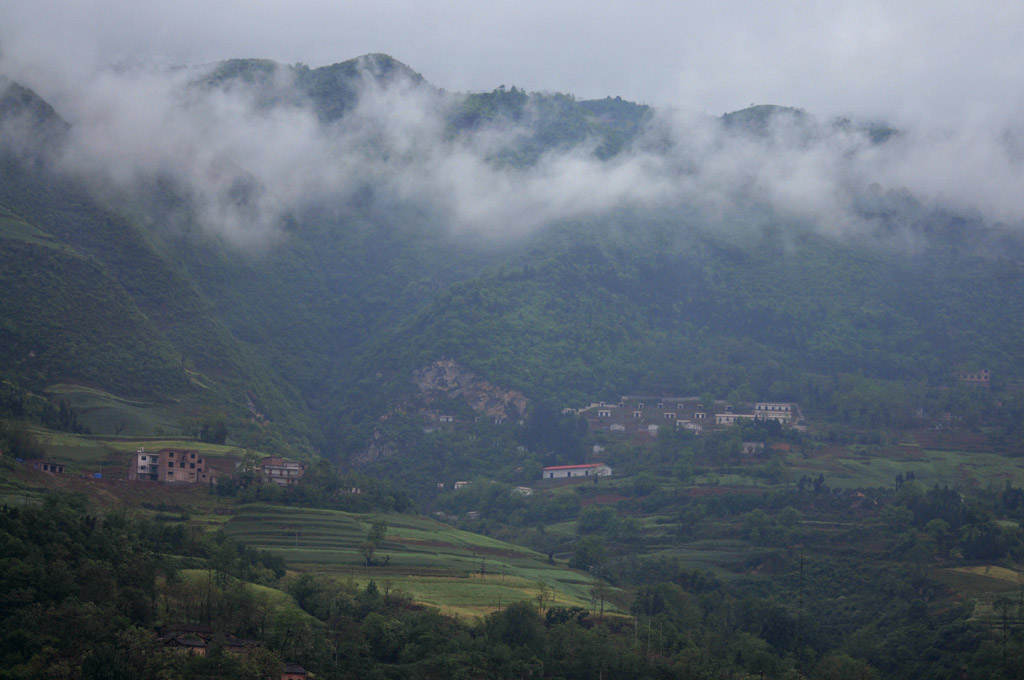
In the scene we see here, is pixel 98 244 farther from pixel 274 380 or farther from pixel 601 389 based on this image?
pixel 601 389

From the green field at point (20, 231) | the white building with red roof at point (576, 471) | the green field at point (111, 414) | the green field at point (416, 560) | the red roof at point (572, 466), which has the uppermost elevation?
the green field at point (20, 231)

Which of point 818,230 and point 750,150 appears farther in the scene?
point 750,150

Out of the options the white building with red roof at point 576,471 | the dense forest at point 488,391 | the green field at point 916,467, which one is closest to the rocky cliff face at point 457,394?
the dense forest at point 488,391

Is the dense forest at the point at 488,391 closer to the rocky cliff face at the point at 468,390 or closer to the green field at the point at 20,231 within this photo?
the rocky cliff face at the point at 468,390

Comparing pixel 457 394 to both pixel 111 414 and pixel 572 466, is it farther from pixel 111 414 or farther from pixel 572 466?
pixel 111 414

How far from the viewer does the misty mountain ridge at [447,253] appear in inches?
4380

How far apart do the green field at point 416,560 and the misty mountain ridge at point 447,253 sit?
19.7m

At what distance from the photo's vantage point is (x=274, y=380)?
119812mm

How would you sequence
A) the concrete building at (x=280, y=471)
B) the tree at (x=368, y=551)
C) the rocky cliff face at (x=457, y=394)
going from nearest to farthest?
the tree at (x=368, y=551), the concrete building at (x=280, y=471), the rocky cliff face at (x=457, y=394)

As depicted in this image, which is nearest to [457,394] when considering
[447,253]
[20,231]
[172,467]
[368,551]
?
[447,253]

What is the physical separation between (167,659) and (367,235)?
4323 inches

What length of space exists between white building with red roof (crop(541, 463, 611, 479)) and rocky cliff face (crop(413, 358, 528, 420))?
33.4ft

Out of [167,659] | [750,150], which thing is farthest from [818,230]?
[167,659]

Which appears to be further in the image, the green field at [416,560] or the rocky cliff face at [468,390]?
the rocky cliff face at [468,390]
